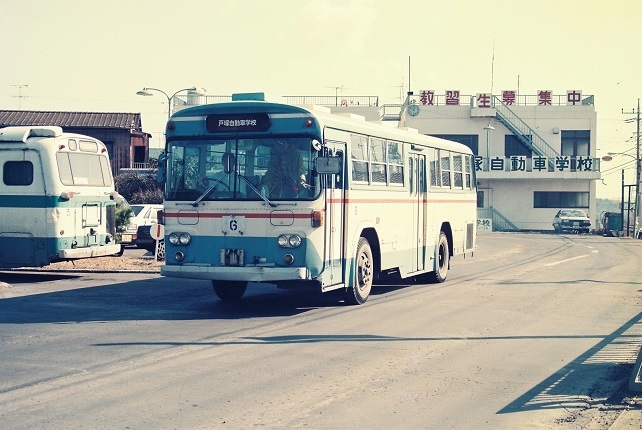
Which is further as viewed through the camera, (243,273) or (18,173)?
(18,173)

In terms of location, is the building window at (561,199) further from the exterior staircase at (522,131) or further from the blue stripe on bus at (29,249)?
the blue stripe on bus at (29,249)

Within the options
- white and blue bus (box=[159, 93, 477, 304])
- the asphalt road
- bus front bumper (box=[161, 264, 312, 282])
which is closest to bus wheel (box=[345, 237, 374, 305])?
white and blue bus (box=[159, 93, 477, 304])

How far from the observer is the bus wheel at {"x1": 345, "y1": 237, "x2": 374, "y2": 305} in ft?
50.0

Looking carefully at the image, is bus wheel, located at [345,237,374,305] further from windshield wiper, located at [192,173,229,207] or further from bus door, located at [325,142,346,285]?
windshield wiper, located at [192,173,229,207]

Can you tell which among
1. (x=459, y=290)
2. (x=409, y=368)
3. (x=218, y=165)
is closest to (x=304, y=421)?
(x=409, y=368)

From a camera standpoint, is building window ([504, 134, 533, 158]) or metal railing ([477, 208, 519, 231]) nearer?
building window ([504, 134, 533, 158])

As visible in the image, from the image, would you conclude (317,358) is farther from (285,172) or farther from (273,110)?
(273,110)

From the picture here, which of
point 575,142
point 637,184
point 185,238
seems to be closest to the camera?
point 185,238

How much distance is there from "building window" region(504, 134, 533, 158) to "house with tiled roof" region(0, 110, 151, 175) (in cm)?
2595

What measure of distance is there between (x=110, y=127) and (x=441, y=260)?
134ft

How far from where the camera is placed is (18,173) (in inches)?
754

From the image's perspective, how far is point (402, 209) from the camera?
17.3 m

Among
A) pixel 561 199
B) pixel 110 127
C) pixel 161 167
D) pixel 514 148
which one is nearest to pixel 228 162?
pixel 161 167

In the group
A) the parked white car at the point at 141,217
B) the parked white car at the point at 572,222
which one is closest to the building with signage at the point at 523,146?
the parked white car at the point at 572,222
